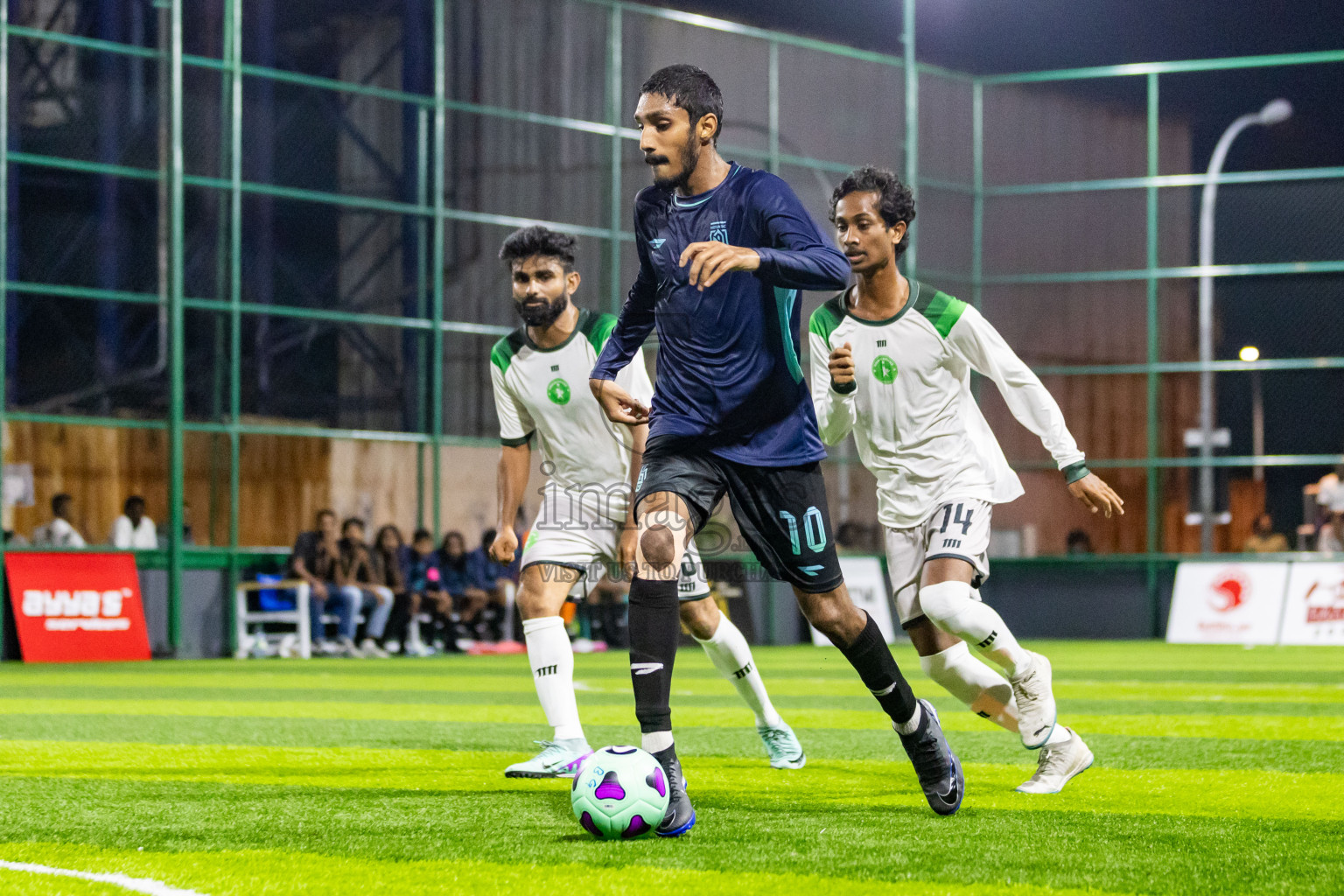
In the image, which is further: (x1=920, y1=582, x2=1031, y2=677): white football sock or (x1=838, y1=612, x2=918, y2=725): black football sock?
(x1=920, y1=582, x2=1031, y2=677): white football sock

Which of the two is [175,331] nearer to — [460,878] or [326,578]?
[326,578]

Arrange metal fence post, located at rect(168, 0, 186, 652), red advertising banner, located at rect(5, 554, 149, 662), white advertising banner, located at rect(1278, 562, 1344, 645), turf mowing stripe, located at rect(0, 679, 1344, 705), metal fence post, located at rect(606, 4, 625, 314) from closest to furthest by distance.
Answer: turf mowing stripe, located at rect(0, 679, 1344, 705), red advertising banner, located at rect(5, 554, 149, 662), metal fence post, located at rect(168, 0, 186, 652), white advertising banner, located at rect(1278, 562, 1344, 645), metal fence post, located at rect(606, 4, 625, 314)

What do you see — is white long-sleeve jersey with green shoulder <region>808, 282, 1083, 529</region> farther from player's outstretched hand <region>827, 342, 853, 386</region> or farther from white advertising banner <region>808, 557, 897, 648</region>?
white advertising banner <region>808, 557, 897, 648</region>

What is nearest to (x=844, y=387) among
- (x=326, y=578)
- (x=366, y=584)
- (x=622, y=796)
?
(x=622, y=796)

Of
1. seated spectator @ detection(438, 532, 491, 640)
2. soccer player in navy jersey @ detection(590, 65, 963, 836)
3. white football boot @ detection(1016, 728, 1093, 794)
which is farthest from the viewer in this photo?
seated spectator @ detection(438, 532, 491, 640)

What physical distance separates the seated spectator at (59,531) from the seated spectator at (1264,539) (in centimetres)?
1664

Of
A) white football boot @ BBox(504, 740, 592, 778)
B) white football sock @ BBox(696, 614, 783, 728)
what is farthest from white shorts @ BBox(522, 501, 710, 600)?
white football boot @ BBox(504, 740, 592, 778)

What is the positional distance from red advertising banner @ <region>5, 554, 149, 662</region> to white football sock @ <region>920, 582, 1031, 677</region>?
47.0 feet

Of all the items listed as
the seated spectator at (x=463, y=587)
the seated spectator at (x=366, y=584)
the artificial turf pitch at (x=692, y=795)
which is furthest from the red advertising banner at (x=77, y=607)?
the artificial turf pitch at (x=692, y=795)

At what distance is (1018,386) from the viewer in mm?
6367

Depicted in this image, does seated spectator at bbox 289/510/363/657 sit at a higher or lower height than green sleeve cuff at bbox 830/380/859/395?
lower

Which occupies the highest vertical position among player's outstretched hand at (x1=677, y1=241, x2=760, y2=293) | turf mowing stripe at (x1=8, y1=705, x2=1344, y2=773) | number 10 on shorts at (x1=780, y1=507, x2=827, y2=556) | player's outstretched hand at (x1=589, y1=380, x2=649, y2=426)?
player's outstretched hand at (x1=677, y1=241, x2=760, y2=293)

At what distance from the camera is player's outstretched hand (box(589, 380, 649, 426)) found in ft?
18.2

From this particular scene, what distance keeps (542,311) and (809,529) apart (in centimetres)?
242
